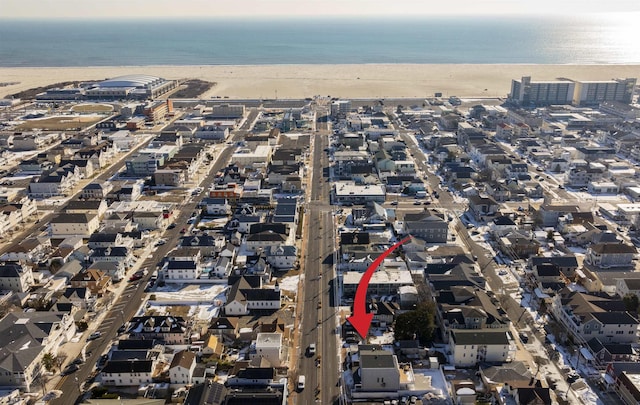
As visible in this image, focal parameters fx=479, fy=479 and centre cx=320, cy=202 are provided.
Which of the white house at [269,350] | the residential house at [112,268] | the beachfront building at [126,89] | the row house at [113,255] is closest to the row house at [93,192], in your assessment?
the row house at [113,255]

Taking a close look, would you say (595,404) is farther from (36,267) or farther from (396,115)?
(396,115)

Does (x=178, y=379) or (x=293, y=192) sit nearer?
(x=178, y=379)

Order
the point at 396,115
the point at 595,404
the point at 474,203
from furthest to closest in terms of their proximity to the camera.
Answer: the point at 396,115 < the point at 474,203 < the point at 595,404

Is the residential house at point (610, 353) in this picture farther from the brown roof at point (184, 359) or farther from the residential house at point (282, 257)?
the brown roof at point (184, 359)

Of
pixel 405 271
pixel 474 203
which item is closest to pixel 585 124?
pixel 474 203

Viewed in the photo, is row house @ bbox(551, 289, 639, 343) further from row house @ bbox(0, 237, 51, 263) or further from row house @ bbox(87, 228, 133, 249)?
row house @ bbox(0, 237, 51, 263)

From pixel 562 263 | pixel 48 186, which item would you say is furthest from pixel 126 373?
pixel 48 186

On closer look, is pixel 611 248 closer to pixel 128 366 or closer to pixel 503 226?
pixel 503 226
